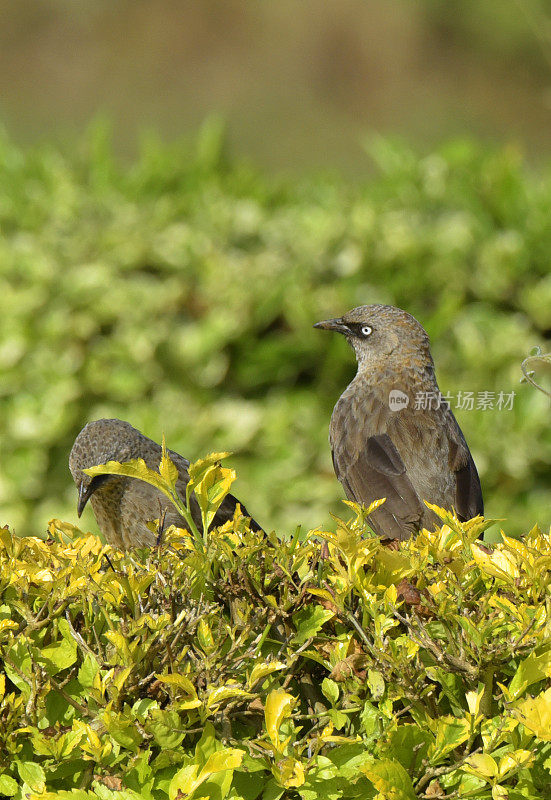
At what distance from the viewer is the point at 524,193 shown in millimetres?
6848

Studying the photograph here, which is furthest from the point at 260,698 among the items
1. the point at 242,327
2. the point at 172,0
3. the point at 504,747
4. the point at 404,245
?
the point at 172,0

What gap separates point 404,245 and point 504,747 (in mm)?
4394

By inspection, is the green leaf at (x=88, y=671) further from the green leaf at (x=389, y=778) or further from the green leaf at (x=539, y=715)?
the green leaf at (x=539, y=715)

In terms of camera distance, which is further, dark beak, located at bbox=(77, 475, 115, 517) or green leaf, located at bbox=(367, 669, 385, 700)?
dark beak, located at bbox=(77, 475, 115, 517)

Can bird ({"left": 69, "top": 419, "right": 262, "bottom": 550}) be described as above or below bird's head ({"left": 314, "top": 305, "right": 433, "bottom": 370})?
below

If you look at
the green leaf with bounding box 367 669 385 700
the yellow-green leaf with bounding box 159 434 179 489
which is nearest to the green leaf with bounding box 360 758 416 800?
the green leaf with bounding box 367 669 385 700

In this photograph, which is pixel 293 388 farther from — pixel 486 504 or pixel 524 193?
pixel 524 193

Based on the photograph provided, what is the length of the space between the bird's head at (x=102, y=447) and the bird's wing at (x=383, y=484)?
94 cm

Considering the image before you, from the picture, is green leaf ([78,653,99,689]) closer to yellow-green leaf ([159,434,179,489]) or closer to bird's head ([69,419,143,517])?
yellow-green leaf ([159,434,179,489])

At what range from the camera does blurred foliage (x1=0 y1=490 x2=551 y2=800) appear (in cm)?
229

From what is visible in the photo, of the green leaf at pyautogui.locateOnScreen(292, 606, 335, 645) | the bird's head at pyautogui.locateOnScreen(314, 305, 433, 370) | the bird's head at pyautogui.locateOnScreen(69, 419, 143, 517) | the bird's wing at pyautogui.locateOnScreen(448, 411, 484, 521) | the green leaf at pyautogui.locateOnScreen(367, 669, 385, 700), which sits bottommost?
the bird's wing at pyautogui.locateOnScreen(448, 411, 484, 521)

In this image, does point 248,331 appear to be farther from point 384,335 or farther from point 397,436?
point 397,436

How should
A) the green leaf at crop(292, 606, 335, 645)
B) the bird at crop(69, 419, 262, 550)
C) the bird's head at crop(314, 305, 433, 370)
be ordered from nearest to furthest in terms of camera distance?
the green leaf at crop(292, 606, 335, 645)
the bird at crop(69, 419, 262, 550)
the bird's head at crop(314, 305, 433, 370)
